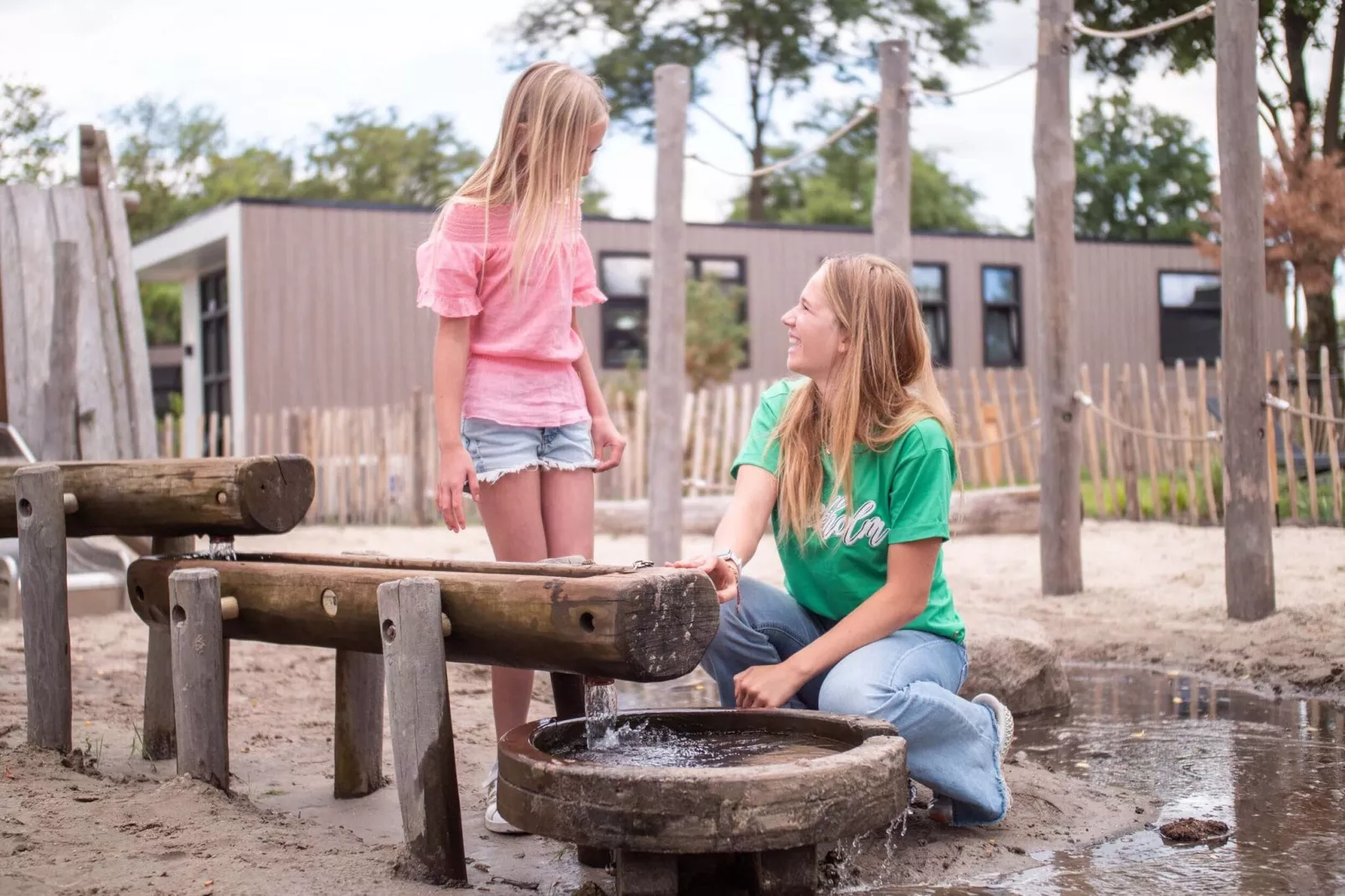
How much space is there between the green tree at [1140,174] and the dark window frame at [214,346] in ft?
89.9

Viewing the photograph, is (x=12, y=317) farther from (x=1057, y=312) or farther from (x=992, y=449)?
(x=992, y=449)

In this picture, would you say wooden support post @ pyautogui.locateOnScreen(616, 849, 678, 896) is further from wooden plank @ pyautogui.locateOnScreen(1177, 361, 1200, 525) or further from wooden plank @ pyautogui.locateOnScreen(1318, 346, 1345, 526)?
wooden plank @ pyautogui.locateOnScreen(1177, 361, 1200, 525)

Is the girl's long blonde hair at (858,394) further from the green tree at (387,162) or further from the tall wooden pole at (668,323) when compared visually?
the green tree at (387,162)

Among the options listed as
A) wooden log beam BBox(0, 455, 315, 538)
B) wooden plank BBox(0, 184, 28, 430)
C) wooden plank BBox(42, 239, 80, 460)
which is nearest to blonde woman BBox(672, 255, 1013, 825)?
wooden log beam BBox(0, 455, 315, 538)

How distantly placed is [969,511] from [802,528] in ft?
26.3

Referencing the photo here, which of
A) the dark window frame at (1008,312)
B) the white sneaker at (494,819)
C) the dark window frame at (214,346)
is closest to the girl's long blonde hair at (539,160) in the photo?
the white sneaker at (494,819)

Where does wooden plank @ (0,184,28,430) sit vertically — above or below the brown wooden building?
below

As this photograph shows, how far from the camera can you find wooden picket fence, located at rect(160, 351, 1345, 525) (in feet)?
32.5

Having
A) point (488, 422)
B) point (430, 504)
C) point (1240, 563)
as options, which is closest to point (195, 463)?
point (488, 422)

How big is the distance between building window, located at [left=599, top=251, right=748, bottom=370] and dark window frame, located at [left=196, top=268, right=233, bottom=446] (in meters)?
5.04

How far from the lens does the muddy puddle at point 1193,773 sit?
2873mm

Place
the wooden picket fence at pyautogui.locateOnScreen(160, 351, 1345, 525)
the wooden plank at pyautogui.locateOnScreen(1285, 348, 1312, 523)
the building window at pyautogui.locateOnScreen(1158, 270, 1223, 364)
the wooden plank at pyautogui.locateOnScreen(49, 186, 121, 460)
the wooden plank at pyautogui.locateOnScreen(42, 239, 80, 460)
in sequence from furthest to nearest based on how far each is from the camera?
the building window at pyautogui.locateOnScreen(1158, 270, 1223, 364)
the wooden picket fence at pyautogui.locateOnScreen(160, 351, 1345, 525)
the wooden plank at pyautogui.locateOnScreen(1285, 348, 1312, 523)
the wooden plank at pyautogui.locateOnScreen(49, 186, 121, 460)
the wooden plank at pyautogui.locateOnScreen(42, 239, 80, 460)

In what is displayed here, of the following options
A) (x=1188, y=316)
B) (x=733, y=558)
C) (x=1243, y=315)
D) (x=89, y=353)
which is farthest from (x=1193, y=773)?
(x=1188, y=316)

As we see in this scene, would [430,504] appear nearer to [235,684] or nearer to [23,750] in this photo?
[235,684]
